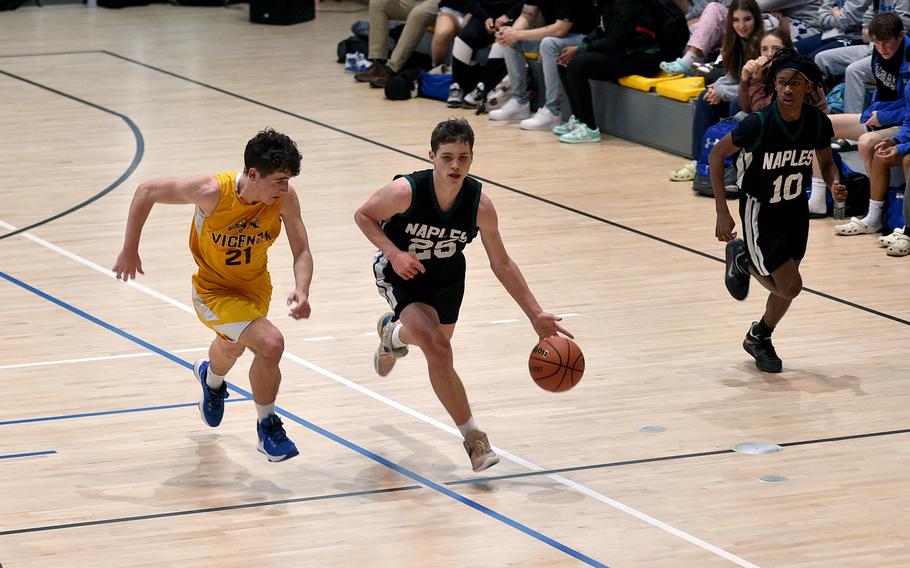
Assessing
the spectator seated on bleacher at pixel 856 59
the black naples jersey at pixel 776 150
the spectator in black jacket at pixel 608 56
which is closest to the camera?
the black naples jersey at pixel 776 150

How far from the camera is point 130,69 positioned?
14969 millimetres

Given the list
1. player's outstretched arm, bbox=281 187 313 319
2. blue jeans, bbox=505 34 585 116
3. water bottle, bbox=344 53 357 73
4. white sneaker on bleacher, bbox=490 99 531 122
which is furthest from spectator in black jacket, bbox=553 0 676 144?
player's outstretched arm, bbox=281 187 313 319

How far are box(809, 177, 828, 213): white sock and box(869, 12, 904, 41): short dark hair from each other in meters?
1.05

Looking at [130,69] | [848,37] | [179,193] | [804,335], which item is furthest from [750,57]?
[130,69]

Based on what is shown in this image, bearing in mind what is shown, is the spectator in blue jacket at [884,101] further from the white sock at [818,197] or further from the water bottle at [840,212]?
the white sock at [818,197]

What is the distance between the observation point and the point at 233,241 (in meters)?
5.70

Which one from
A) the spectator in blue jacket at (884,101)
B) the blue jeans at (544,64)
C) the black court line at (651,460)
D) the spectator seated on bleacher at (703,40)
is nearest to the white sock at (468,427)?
the black court line at (651,460)

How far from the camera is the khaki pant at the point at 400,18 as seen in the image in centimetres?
1405

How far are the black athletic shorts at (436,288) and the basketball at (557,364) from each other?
0.42 metres

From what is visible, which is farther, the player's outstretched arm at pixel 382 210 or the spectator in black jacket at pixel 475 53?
the spectator in black jacket at pixel 475 53

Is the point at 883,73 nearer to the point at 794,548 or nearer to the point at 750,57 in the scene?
the point at 750,57

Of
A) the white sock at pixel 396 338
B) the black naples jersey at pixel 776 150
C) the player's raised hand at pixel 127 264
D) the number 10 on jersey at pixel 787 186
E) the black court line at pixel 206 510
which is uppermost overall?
the black naples jersey at pixel 776 150

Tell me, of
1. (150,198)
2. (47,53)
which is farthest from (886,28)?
(47,53)

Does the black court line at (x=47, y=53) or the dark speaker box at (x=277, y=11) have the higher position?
the dark speaker box at (x=277, y=11)
